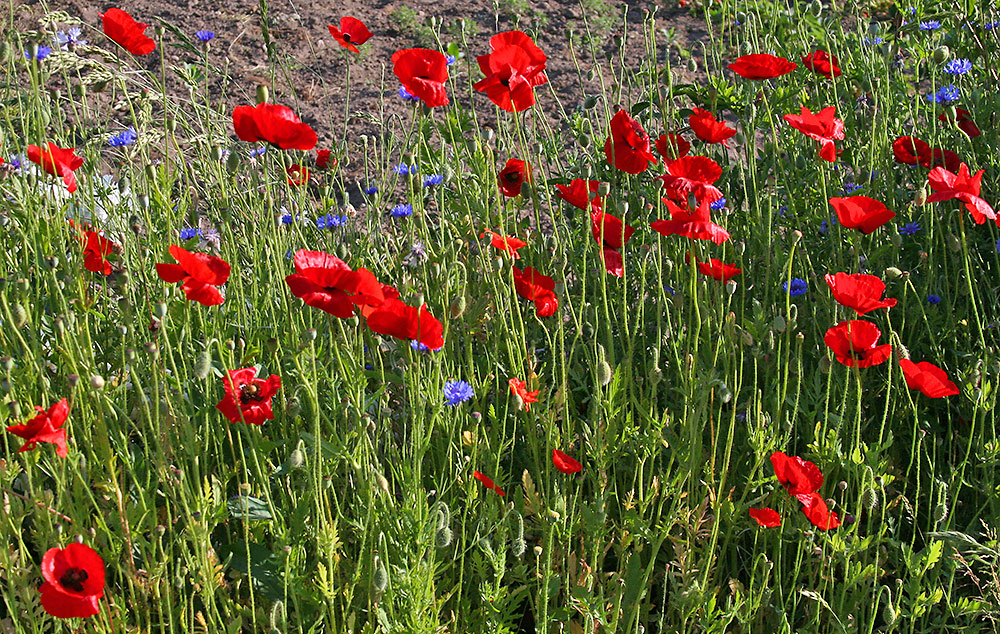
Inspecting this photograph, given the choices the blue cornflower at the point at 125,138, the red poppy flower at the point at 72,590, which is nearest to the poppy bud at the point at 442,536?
the red poppy flower at the point at 72,590

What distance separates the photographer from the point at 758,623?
70.2 inches

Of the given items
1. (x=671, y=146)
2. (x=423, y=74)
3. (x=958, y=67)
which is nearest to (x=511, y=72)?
(x=423, y=74)

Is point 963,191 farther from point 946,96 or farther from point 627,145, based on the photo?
point 946,96

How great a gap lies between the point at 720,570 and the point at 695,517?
7.3 inches

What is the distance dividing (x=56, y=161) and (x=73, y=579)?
0.90 m

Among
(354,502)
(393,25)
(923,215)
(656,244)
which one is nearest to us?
(354,502)

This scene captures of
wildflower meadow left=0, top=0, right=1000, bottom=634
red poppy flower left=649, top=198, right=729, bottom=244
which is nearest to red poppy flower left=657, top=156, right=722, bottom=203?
wildflower meadow left=0, top=0, right=1000, bottom=634

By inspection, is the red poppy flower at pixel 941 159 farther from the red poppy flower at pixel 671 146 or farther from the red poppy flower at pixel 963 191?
the red poppy flower at pixel 671 146

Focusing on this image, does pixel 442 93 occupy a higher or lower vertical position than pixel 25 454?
higher

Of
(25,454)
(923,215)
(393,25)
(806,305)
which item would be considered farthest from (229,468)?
(393,25)

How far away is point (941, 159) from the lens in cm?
233

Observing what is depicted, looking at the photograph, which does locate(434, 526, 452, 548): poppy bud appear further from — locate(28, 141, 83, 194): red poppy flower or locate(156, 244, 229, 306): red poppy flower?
locate(28, 141, 83, 194): red poppy flower

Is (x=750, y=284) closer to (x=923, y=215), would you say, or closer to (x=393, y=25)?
(x=923, y=215)

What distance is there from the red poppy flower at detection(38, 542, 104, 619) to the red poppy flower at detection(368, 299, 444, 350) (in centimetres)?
47
